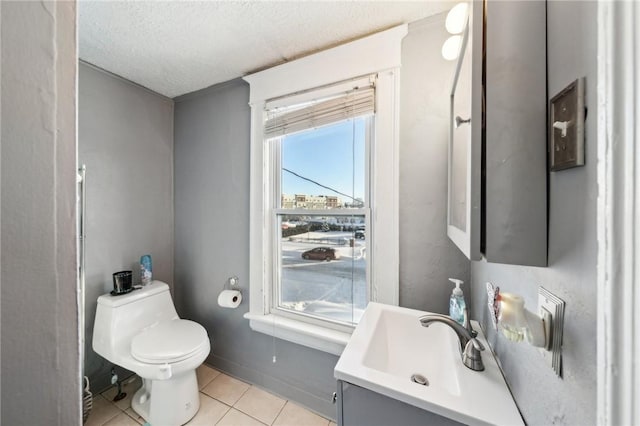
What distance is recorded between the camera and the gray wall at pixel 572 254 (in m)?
0.35

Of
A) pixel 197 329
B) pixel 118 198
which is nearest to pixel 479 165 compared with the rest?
pixel 197 329

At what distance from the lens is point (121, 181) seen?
169cm

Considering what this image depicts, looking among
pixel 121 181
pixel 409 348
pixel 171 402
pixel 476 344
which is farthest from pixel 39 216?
pixel 121 181

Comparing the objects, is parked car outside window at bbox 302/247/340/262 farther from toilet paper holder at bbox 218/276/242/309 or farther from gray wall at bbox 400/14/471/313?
toilet paper holder at bbox 218/276/242/309

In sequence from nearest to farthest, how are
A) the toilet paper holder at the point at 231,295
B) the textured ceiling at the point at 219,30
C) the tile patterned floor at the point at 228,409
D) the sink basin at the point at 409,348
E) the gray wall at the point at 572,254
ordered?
the gray wall at the point at 572,254
the sink basin at the point at 409,348
the textured ceiling at the point at 219,30
the tile patterned floor at the point at 228,409
the toilet paper holder at the point at 231,295

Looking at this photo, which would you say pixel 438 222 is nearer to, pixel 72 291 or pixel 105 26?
pixel 72 291

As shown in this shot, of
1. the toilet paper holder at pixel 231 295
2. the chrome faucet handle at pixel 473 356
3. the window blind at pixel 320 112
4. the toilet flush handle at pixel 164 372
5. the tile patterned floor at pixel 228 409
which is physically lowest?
the tile patterned floor at pixel 228 409

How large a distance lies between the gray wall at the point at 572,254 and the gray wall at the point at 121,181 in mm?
2246

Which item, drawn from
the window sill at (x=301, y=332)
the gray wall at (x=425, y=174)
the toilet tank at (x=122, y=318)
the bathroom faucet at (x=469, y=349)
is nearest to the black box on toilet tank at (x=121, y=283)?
the toilet tank at (x=122, y=318)

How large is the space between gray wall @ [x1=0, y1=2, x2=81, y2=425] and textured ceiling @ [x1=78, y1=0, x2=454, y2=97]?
116 cm

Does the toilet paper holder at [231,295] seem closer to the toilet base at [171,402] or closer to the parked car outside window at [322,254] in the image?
the toilet base at [171,402]
